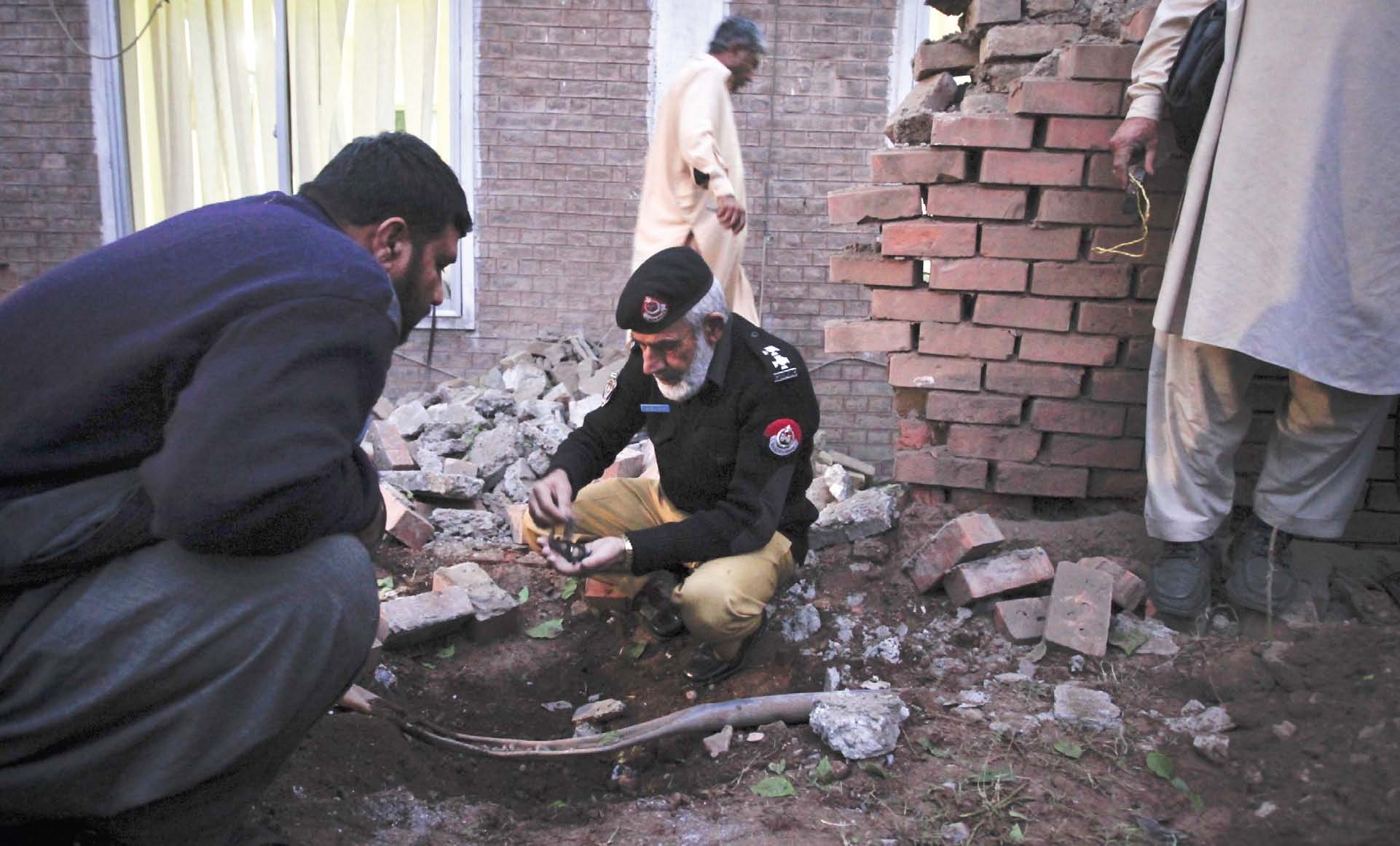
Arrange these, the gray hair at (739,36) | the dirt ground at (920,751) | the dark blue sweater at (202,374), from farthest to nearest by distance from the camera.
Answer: the gray hair at (739,36)
the dirt ground at (920,751)
the dark blue sweater at (202,374)

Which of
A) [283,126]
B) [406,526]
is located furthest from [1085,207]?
[283,126]

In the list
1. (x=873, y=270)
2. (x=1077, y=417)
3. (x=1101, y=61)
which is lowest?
(x=1077, y=417)

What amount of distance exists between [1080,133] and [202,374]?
2.81 metres

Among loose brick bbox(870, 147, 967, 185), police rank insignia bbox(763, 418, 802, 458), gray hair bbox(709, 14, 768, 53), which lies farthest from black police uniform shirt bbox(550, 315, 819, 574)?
gray hair bbox(709, 14, 768, 53)

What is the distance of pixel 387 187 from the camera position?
207 centimetres

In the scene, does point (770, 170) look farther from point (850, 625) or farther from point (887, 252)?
point (850, 625)

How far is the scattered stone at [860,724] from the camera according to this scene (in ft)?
8.26

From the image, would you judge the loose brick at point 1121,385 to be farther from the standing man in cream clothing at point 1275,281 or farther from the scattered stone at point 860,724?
the scattered stone at point 860,724

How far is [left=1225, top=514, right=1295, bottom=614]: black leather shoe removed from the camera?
309cm

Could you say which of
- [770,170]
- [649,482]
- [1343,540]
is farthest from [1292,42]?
[770,170]

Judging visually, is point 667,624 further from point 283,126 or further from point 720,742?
point 283,126

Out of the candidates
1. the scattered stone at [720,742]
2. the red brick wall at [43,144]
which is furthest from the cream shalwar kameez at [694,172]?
the red brick wall at [43,144]

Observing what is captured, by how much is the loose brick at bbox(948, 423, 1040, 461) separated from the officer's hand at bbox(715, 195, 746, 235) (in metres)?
1.85

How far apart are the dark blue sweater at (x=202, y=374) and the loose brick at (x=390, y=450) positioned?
10.6ft
